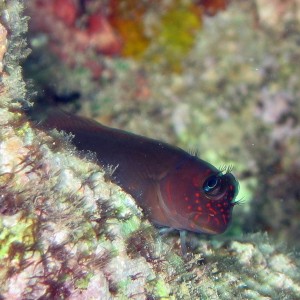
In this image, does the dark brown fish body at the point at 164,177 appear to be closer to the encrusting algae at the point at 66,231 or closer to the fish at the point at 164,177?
the fish at the point at 164,177

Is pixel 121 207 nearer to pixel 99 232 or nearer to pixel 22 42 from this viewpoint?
pixel 99 232

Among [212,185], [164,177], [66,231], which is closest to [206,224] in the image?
[212,185]

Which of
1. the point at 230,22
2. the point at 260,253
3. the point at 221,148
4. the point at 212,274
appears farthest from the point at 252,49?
the point at 212,274

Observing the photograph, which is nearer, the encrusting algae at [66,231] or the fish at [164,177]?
the encrusting algae at [66,231]

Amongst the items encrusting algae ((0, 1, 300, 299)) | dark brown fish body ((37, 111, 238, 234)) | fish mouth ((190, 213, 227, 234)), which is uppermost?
encrusting algae ((0, 1, 300, 299))

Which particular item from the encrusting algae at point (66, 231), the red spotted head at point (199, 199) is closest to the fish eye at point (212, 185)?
the red spotted head at point (199, 199)

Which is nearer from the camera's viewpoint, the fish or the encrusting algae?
the encrusting algae

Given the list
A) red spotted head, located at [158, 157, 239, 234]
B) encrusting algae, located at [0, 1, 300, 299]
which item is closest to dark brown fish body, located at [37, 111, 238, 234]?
red spotted head, located at [158, 157, 239, 234]

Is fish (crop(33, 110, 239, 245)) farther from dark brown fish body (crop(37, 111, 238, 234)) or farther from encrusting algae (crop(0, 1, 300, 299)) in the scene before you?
encrusting algae (crop(0, 1, 300, 299))
